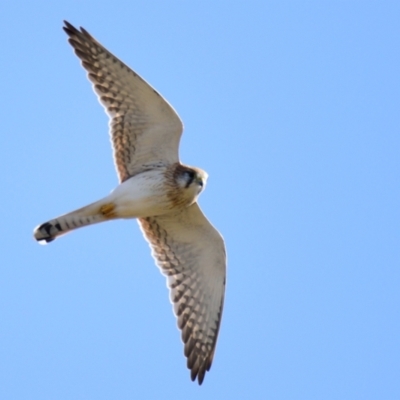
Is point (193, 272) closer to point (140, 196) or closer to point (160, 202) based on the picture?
point (160, 202)

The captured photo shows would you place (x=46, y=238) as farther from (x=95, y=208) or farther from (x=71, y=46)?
(x=71, y=46)

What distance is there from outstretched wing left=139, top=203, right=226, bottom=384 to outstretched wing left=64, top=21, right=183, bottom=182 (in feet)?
2.44

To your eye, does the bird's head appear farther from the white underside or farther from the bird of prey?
the white underside

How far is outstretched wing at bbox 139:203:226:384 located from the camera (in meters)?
10.7

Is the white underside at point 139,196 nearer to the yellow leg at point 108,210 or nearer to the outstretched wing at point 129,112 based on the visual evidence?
the yellow leg at point 108,210

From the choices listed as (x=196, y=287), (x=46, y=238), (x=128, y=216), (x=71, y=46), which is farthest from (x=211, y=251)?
(x=71, y=46)

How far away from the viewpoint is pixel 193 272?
10906 mm

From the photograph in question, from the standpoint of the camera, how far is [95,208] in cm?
1016

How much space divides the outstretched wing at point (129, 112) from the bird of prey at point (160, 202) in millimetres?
11

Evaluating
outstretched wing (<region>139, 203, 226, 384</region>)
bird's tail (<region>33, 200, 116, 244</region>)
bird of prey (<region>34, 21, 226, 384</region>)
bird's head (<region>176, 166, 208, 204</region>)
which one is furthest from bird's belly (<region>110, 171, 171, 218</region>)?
outstretched wing (<region>139, 203, 226, 384</region>)

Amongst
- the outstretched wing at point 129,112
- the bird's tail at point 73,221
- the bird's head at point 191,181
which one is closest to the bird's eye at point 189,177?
the bird's head at point 191,181

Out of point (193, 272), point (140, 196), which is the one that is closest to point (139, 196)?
point (140, 196)

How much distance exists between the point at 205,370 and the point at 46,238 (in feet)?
7.78

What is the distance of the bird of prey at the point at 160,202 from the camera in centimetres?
1016
